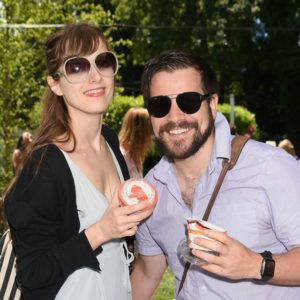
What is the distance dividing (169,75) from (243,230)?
2.82ft

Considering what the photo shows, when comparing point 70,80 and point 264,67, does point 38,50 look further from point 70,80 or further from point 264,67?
point 264,67

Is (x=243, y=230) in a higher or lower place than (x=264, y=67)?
lower

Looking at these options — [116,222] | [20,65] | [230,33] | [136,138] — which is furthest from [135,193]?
[230,33]

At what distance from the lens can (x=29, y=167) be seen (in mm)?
2268

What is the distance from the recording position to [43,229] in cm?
221

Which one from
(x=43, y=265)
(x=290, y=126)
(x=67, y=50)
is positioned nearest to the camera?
(x=43, y=265)

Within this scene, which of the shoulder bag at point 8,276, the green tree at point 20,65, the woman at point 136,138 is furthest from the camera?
the green tree at point 20,65

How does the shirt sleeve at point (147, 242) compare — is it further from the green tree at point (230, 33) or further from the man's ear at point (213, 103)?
the green tree at point (230, 33)

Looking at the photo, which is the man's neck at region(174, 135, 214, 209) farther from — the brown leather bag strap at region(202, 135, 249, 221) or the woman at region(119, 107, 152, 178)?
the woman at region(119, 107, 152, 178)

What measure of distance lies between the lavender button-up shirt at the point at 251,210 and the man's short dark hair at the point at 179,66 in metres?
0.34

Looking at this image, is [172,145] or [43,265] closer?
[43,265]

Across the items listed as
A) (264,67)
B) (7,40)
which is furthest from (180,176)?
(264,67)

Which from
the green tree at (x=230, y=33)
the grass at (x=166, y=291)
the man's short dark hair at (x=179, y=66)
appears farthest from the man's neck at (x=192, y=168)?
the green tree at (x=230, y=33)

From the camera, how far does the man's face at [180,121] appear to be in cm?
266
